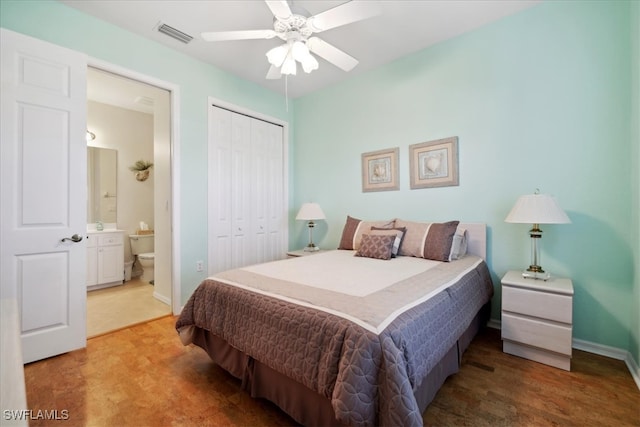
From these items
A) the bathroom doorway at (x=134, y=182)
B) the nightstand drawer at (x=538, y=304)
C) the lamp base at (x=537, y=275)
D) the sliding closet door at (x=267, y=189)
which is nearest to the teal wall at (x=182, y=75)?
the bathroom doorway at (x=134, y=182)

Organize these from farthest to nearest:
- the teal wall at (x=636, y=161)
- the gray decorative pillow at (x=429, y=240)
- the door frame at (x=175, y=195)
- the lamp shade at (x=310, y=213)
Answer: the lamp shade at (x=310, y=213), the door frame at (x=175, y=195), the gray decorative pillow at (x=429, y=240), the teal wall at (x=636, y=161)

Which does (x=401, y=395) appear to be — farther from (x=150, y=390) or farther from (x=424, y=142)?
(x=424, y=142)

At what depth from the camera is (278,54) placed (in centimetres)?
204

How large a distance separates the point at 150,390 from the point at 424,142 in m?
3.09

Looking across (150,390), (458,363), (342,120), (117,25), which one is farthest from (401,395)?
(117,25)

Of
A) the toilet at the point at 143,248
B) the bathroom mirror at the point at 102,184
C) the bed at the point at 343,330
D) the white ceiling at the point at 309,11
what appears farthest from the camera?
the toilet at the point at 143,248

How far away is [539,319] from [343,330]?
1640 millimetres

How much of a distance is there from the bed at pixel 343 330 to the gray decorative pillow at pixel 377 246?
0.70 feet

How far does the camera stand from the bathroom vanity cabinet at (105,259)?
149 inches

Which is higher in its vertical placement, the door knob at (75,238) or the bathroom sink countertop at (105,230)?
the door knob at (75,238)

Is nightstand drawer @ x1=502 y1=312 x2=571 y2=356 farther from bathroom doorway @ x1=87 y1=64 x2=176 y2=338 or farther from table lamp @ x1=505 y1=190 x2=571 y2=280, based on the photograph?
bathroom doorway @ x1=87 y1=64 x2=176 y2=338

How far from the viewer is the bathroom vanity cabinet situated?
3.78 m

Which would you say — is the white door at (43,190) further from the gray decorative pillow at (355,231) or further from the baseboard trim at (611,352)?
the baseboard trim at (611,352)

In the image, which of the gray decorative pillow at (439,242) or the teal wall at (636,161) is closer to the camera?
the teal wall at (636,161)
